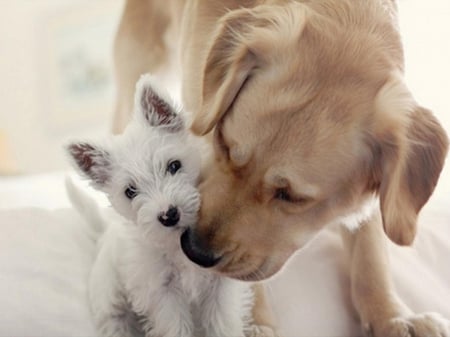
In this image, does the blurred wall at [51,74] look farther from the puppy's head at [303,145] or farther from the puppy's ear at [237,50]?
the puppy's head at [303,145]

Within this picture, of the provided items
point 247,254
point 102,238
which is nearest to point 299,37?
point 247,254

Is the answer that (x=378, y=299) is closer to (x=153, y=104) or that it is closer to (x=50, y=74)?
(x=153, y=104)

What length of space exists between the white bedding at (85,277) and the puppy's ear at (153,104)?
0.29 metres

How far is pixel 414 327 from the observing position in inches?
44.1

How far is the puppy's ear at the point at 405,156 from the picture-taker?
99cm

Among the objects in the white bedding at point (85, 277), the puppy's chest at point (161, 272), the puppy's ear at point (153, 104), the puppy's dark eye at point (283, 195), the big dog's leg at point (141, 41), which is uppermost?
the puppy's ear at point (153, 104)

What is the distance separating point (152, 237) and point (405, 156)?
1.26 ft

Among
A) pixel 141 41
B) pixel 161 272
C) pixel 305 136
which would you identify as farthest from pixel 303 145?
pixel 141 41

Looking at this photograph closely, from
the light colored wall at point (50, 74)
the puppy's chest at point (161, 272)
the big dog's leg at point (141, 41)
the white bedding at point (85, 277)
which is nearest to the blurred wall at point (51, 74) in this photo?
the light colored wall at point (50, 74)

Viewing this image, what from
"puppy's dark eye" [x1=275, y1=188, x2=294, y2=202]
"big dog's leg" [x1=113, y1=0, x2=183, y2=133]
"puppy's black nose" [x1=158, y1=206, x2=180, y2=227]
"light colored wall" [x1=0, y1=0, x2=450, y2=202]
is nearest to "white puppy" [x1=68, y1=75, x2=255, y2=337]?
"puppy's black nose" [x1=158, y1=206, x2=180, y2=227]

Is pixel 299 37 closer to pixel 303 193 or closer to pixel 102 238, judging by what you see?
pixel 303 193

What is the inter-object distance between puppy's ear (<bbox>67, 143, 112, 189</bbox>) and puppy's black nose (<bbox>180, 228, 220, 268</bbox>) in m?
0.13

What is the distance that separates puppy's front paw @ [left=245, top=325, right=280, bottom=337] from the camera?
3.48 ft

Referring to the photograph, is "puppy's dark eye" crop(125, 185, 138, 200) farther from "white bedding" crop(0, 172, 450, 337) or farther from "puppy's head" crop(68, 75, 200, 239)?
"white bedding" crop(0, 172, 450, 337)
